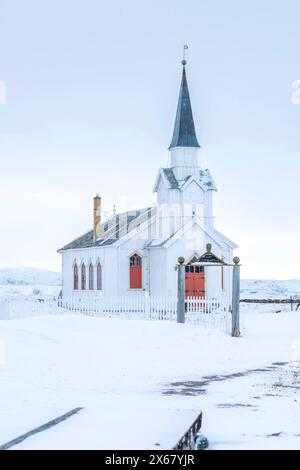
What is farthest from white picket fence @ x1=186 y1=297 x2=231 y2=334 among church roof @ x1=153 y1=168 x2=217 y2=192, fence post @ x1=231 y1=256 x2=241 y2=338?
church roof @ x1=153 y1=168 x2=217 y2=192

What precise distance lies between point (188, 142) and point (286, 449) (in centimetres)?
3006

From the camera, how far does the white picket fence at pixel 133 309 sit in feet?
82.0

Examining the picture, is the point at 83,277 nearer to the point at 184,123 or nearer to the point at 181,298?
the point at 184,123

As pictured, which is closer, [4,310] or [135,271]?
[4,310]

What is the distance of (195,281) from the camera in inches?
1426

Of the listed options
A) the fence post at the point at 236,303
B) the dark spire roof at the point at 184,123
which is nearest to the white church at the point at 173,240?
the dark spire roof at the point at 184,123

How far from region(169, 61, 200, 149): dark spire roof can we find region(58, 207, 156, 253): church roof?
12.6 ft

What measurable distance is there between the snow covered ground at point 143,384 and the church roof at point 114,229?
1321cm

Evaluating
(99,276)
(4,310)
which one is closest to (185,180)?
(99,276)

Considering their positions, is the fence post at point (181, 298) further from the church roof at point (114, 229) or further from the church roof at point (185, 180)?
the church roof at point (185, 180)

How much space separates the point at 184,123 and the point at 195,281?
836cm

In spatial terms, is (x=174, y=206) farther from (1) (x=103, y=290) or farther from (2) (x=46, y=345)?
(2) (x=46, y=345)

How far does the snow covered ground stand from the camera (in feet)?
24.9

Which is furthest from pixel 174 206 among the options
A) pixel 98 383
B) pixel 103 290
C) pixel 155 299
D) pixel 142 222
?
pixel 98 383
